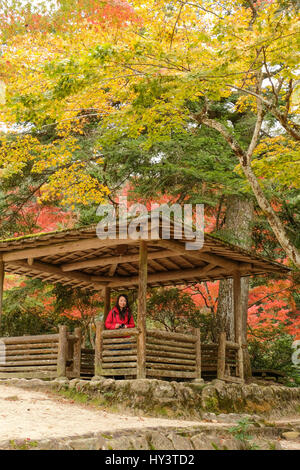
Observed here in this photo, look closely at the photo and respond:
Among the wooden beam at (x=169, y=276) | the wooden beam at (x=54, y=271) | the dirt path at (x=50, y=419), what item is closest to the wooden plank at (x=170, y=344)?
the dirt path at (x=50, y=419)

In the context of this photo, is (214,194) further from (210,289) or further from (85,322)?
(85,322)

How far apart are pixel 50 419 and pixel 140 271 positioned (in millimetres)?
3422

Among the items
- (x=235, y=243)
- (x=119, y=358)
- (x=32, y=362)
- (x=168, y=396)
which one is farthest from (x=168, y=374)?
(x=235, y=243)

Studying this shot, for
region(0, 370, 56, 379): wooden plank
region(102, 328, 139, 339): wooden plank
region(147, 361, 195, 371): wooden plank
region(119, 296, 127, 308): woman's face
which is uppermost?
region(119, 296, 127, 308): woman's face

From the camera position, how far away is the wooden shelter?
10.1m

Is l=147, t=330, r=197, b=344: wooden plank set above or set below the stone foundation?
above

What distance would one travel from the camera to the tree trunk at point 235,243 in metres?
14.1

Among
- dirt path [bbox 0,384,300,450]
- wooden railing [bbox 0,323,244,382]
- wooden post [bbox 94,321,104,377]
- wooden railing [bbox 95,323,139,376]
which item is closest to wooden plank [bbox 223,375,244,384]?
wooden railing [bbox 0,323,244,382]

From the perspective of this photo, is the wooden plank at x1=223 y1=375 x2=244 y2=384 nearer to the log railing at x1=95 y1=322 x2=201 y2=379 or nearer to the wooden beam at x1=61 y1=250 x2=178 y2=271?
the log railing at x1=95 y1=322 x2=201 y2=379

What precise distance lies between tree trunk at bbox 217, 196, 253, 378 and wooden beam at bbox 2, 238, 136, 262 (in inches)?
191

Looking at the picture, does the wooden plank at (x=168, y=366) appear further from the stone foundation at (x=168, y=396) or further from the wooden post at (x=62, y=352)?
the wooden post at (x=62, y=352)

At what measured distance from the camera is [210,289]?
15.9 metres

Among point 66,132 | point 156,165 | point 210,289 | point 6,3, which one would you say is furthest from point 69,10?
point 210,289
